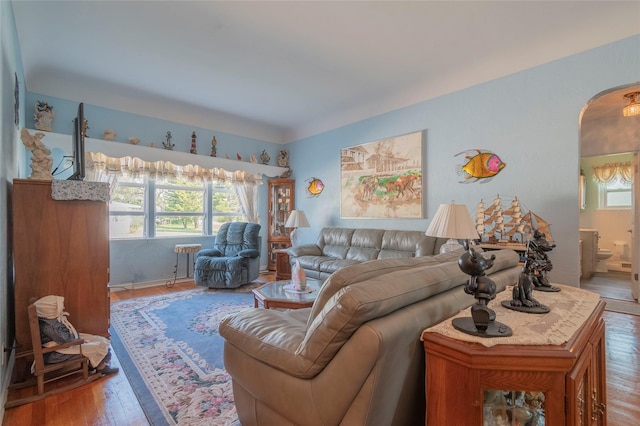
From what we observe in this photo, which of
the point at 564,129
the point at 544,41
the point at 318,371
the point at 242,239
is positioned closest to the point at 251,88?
the point at 242,239

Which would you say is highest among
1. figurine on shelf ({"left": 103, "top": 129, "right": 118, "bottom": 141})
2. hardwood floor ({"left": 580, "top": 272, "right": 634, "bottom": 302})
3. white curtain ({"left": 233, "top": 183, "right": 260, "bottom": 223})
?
figurine on shelf ({"left": 103, "top": 129, "right": 118, "bottom": 141})

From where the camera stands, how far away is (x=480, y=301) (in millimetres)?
1111

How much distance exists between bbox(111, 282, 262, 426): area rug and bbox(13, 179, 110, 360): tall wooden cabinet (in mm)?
466

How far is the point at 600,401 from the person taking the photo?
4.75ft

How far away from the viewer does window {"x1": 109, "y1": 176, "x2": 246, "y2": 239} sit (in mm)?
4879

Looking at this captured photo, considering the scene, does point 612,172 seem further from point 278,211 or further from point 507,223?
point 278,211

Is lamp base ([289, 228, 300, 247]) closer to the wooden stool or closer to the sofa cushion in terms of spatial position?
the wooden stool

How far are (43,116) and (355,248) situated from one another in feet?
15.4

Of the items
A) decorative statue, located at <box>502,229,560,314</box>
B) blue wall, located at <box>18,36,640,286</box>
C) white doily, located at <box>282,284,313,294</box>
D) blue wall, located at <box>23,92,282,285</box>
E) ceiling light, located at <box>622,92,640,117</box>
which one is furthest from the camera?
blue wall, located at <box>23,92,282,285</box>

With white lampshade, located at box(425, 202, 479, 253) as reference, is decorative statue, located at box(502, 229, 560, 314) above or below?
below

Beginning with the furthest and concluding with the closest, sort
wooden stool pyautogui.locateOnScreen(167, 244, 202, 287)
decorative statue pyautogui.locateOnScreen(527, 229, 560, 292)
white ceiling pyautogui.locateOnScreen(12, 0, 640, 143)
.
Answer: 1. wooden stool pyautogui.locateOnScreen(167, 244, 202, 287)
2. white ceiling pyautogui.locateOnScreen(12, 0, 640, 143)
3. decorative statue pyautogui.locateOnScreen(527, 229, 560, 292)

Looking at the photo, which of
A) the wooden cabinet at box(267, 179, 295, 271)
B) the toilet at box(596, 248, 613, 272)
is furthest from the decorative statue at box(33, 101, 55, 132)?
the toilet at box(596, 248, 613, 272)

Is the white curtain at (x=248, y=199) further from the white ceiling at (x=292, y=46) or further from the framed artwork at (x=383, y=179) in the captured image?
the framed artwork at (x=383, y=179)

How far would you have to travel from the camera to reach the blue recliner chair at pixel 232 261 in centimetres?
468
